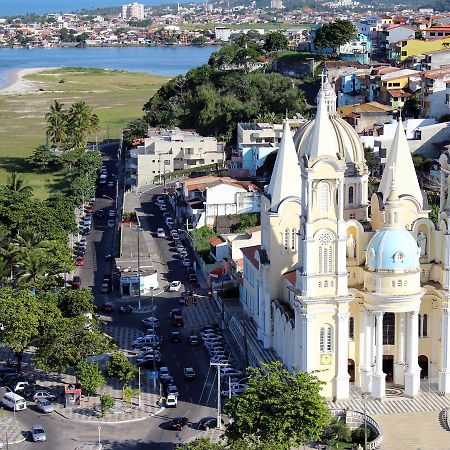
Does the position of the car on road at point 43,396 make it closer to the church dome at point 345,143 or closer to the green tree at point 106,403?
the green tree at point 106,403

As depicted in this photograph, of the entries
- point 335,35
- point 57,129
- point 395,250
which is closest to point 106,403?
point 395,250

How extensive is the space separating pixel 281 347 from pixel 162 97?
71.6 m

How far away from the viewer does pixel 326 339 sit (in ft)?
118

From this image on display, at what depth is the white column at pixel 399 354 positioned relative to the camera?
36.9 meters

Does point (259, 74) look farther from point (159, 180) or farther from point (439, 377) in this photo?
point (439, 377)

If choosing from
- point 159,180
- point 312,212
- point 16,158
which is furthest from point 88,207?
point 312,212

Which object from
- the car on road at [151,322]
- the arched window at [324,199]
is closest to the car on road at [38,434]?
the car on road at [151,322]

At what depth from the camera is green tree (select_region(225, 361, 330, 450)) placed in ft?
99.7

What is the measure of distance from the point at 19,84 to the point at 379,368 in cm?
13158

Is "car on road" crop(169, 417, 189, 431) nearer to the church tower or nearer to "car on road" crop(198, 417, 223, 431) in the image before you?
"car on road" crop(198, 417, 223, 431)

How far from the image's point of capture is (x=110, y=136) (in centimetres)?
10694

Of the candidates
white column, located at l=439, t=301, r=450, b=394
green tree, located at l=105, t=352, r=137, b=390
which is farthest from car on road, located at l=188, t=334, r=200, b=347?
white column, located at l=439, t=301, r=450, b=394

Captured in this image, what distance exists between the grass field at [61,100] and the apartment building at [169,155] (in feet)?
24.7

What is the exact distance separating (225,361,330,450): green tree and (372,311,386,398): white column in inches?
205
